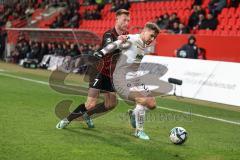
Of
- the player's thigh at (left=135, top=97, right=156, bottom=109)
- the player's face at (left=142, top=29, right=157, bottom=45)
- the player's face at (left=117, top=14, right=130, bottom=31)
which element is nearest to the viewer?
the player's face at (left=142, top=29, right=157, bottom=45)

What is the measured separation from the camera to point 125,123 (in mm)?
10508

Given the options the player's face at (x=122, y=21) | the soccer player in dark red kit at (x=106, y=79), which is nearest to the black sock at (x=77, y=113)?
the soccer player in dark red kit at (x=106, y=79)

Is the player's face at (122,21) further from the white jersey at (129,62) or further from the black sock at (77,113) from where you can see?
the black sock at (77,113)

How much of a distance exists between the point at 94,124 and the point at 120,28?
87.9 inches

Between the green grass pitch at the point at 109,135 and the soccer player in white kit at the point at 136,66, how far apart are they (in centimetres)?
50

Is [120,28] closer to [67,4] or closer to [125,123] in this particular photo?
[125,123]

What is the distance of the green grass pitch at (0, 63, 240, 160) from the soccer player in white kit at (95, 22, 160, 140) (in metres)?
0.50

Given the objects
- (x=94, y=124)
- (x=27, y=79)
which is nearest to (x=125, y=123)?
(x=94, y=124)

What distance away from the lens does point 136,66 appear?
28.7ft

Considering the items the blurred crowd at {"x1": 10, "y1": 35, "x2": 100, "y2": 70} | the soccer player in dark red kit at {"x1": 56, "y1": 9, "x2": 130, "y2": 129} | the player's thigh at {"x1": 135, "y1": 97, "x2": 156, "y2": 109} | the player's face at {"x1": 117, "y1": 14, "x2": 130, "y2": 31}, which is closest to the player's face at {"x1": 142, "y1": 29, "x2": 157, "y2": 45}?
the soccer player in dark red kit at {"x1": 56, "y1": 9, "x2": 130, "y2": 129}

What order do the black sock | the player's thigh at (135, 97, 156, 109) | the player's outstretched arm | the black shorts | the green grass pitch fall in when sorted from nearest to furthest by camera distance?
the green grass pitch
the player's outstretched arm
the player's thigh at (135, 97, 156, 109)
the black shorts
the black sock

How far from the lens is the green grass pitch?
7348 millimetres

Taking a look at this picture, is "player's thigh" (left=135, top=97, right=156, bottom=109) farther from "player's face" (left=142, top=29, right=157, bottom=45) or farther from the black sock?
the black sock

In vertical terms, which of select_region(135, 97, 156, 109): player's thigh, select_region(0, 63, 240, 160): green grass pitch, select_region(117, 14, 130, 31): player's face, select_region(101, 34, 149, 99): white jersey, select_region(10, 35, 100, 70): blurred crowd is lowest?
select_region(10, 35, 100, 70): blurred crowd
